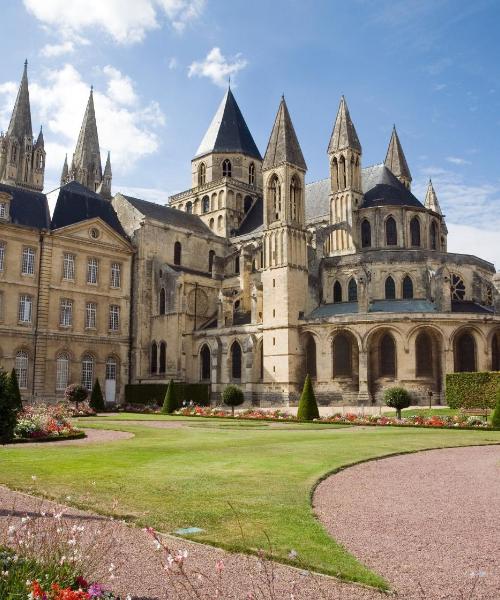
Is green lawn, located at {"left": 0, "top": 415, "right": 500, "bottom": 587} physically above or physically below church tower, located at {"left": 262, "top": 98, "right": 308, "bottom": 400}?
below

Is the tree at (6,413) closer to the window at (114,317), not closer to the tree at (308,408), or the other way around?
the tree at (308,408)

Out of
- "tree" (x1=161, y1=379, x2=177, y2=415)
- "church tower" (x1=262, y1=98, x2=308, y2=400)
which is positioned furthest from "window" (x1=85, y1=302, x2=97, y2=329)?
"church tower" (x1=262, y1=98, x2=308, y2=400)

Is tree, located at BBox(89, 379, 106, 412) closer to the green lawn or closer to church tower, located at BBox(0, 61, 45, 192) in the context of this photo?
the green lawn

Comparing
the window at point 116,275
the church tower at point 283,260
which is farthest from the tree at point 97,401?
the church tower at point 283,260

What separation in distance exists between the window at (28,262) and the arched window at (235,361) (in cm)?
1552

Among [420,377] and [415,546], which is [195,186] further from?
[415,546]

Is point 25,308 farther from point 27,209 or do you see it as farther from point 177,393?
point 177,393

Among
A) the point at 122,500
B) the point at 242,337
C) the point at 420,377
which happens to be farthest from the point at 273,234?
the point at 122,500

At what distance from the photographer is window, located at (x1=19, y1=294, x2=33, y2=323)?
42931 mm

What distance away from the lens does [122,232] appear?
5119 cm

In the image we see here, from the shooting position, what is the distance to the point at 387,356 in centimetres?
3919

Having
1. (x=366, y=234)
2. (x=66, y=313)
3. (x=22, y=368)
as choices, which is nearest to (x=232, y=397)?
(x=22, y=368)

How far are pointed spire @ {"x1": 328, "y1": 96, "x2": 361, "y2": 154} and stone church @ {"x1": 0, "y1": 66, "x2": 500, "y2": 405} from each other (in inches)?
4.4

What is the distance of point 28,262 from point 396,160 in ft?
115
